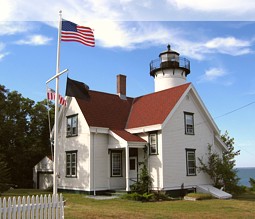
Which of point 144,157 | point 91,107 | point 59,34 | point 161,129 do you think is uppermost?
point 59,34

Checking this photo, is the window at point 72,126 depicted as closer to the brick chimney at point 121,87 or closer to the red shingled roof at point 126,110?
the red shingled roof at point 126,110

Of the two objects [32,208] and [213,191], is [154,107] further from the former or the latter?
[32,208]

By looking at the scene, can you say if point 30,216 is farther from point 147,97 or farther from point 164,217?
point 147,97

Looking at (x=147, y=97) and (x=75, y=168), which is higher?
(x=147, y=97)

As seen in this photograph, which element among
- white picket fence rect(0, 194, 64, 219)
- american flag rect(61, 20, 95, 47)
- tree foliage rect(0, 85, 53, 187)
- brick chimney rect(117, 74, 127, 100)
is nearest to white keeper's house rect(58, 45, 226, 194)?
brick chimney rect(117, 74, 127, 100)

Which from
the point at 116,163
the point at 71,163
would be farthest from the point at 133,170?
the point at 71,163

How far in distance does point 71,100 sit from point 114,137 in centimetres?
448

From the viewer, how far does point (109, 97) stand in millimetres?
26141

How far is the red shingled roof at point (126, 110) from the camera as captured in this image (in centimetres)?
2270

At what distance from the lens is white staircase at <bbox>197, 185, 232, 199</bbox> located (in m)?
21.5

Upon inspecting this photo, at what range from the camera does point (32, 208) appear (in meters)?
9.80

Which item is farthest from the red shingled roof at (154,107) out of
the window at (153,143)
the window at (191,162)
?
the window at (191,162)

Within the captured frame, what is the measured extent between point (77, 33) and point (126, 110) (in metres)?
11.9

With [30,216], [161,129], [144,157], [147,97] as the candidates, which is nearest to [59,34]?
[30,216]
